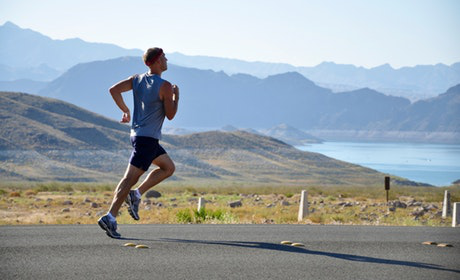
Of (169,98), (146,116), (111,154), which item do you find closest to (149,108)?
(146,116)

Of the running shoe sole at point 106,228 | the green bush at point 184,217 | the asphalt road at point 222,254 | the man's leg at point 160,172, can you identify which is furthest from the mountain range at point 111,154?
the running shoe sole at point 106,228

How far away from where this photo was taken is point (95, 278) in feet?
21.5

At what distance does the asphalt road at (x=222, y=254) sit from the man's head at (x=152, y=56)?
213 cm

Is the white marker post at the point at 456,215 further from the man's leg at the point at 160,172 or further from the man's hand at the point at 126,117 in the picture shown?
the man's hand at the point at 126,117

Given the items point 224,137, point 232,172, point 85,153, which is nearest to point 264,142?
point 224,137

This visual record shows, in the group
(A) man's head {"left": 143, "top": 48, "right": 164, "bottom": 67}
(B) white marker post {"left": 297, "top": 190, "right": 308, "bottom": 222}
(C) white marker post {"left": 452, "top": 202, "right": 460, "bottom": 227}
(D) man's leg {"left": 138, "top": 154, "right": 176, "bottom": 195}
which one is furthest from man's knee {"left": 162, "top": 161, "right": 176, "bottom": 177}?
(B) white marker post {"left": 297, "top": 190, "right": 308, "bottom": 222}

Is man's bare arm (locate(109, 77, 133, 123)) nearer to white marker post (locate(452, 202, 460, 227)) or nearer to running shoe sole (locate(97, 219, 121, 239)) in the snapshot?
running shoe sole (locate(97, 219, 121, 239))

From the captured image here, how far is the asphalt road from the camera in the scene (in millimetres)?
6938

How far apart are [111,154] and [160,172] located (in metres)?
103

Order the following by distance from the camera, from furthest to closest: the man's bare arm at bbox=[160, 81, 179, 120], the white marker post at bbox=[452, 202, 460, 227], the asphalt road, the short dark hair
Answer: the white marker post at bbox=[452, 202, 460, 227]
the short dark hair
the man's bare arm at bbox=[160, 81, 179, 120]
the asphalt road

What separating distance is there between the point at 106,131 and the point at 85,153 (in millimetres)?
14417

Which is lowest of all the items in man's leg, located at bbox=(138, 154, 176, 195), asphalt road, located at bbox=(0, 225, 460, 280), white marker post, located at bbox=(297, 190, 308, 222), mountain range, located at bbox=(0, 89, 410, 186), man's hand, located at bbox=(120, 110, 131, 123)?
asphalt road, located at bbox=(0, 225, 460, 280)

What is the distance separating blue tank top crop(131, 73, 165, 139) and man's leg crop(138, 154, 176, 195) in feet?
1.46

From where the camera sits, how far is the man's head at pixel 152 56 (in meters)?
8.94
